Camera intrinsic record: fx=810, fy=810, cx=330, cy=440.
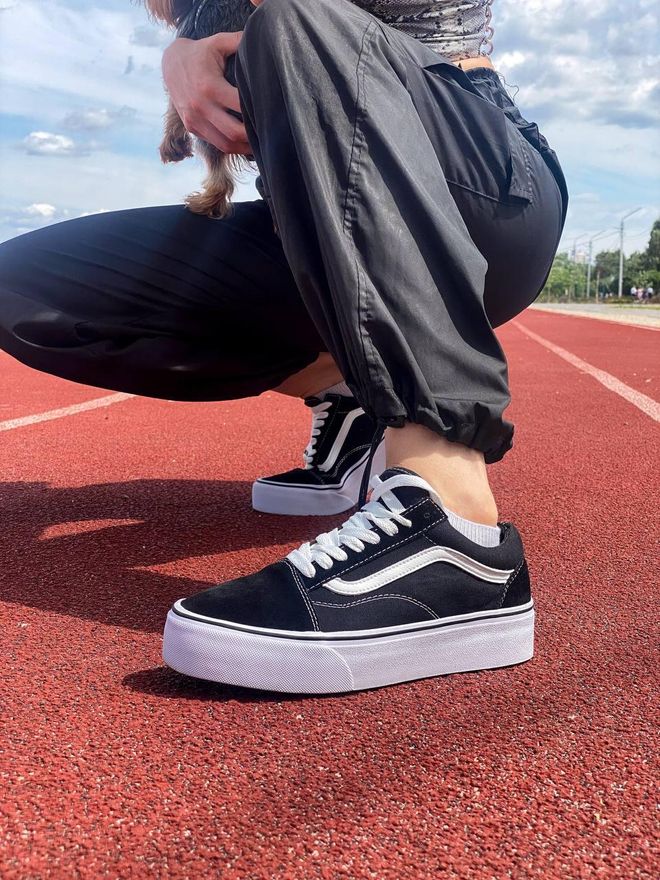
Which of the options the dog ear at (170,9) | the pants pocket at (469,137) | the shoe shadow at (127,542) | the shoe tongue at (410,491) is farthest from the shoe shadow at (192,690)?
the dog ear at (170,9)

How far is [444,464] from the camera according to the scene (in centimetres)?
136

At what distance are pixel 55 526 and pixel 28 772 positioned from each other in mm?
1260

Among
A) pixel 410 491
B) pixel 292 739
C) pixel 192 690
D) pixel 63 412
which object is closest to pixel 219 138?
pixel 410 491

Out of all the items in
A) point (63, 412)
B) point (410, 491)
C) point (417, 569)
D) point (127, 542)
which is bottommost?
point (63, 412)

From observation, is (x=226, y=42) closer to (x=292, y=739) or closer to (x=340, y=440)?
(x=340, y=440)

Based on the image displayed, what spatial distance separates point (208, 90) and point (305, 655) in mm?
1176

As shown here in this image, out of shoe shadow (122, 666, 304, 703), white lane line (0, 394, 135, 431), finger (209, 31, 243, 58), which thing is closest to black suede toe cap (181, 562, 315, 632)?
shoe shadow (122, 666, 304, 703)

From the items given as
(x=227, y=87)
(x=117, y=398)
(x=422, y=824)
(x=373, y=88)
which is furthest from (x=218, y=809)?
(x=117, y=398)

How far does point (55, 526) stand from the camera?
2207 millimetres

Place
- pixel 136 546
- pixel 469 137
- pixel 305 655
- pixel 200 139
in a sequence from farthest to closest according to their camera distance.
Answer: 1. pixel 200 139
2. pixel 136 546
3. pixel 469 137
4. pixel 305 655

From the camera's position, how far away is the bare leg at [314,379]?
2387mm

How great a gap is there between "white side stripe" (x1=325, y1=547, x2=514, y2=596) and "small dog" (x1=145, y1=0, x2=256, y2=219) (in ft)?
3.34

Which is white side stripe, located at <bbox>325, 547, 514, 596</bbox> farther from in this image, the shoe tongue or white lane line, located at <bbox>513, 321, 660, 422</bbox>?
white lane line, located at <bbox>513, 321, 660, 422</bbox>

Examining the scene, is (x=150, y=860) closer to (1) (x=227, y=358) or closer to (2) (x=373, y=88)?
(2) (x=373, y=88)
